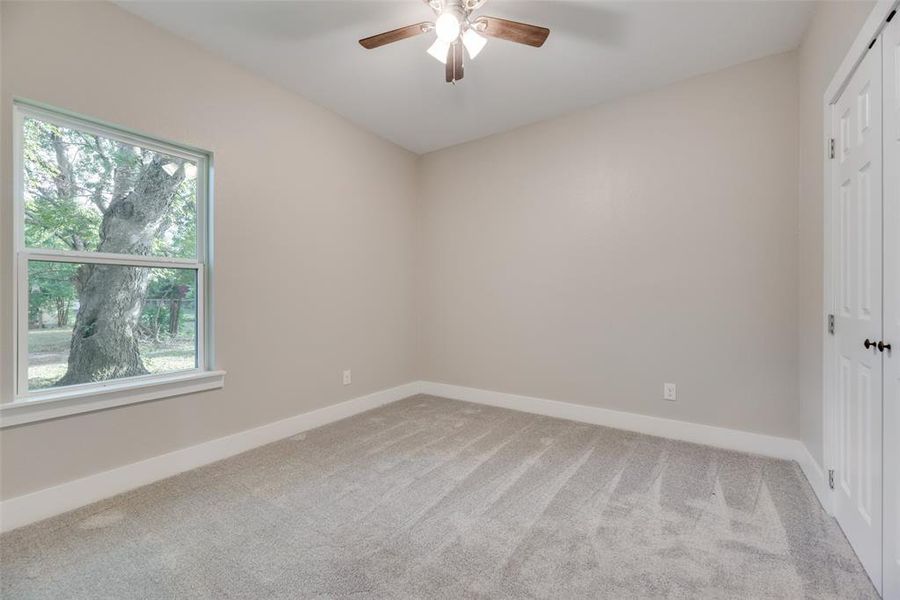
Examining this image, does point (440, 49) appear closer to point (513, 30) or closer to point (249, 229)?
point (513, 30)

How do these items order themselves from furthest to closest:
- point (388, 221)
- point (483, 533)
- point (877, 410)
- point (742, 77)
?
point (388, 221)
point (742, 77)
point (483, 533)
point (877, 410)

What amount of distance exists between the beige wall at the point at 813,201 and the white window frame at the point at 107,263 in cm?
347

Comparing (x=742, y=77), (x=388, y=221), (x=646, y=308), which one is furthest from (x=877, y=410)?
(x=388, y=221)

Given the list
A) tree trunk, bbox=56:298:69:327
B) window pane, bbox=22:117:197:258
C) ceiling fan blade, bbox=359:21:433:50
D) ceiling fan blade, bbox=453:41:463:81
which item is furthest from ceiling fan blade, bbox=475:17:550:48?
tree trunk, bbox=56:298:69:327

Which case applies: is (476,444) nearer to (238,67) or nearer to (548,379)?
(548,379)

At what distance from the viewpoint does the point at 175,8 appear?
206 cm

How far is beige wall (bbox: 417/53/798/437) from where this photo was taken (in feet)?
8.10

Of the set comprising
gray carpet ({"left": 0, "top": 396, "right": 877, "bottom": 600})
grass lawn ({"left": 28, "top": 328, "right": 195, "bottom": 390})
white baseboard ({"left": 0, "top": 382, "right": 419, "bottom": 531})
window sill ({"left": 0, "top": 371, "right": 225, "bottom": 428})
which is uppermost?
grass lawn ({"left": 28, "top": 328, "right": 195, "bottom": 390})

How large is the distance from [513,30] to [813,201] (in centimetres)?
189

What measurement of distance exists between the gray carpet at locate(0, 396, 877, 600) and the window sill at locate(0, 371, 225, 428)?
493 mm

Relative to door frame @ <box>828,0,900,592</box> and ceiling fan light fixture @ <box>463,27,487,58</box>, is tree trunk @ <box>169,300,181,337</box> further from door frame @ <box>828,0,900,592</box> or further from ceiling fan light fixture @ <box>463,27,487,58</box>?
door frame @ <box>828,0,900,592</box>

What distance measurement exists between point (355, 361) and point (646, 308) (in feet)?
8.13

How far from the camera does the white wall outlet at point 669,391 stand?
9.16ft

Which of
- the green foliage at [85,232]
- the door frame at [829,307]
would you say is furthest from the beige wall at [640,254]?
A: the green foliage at [85,232]
